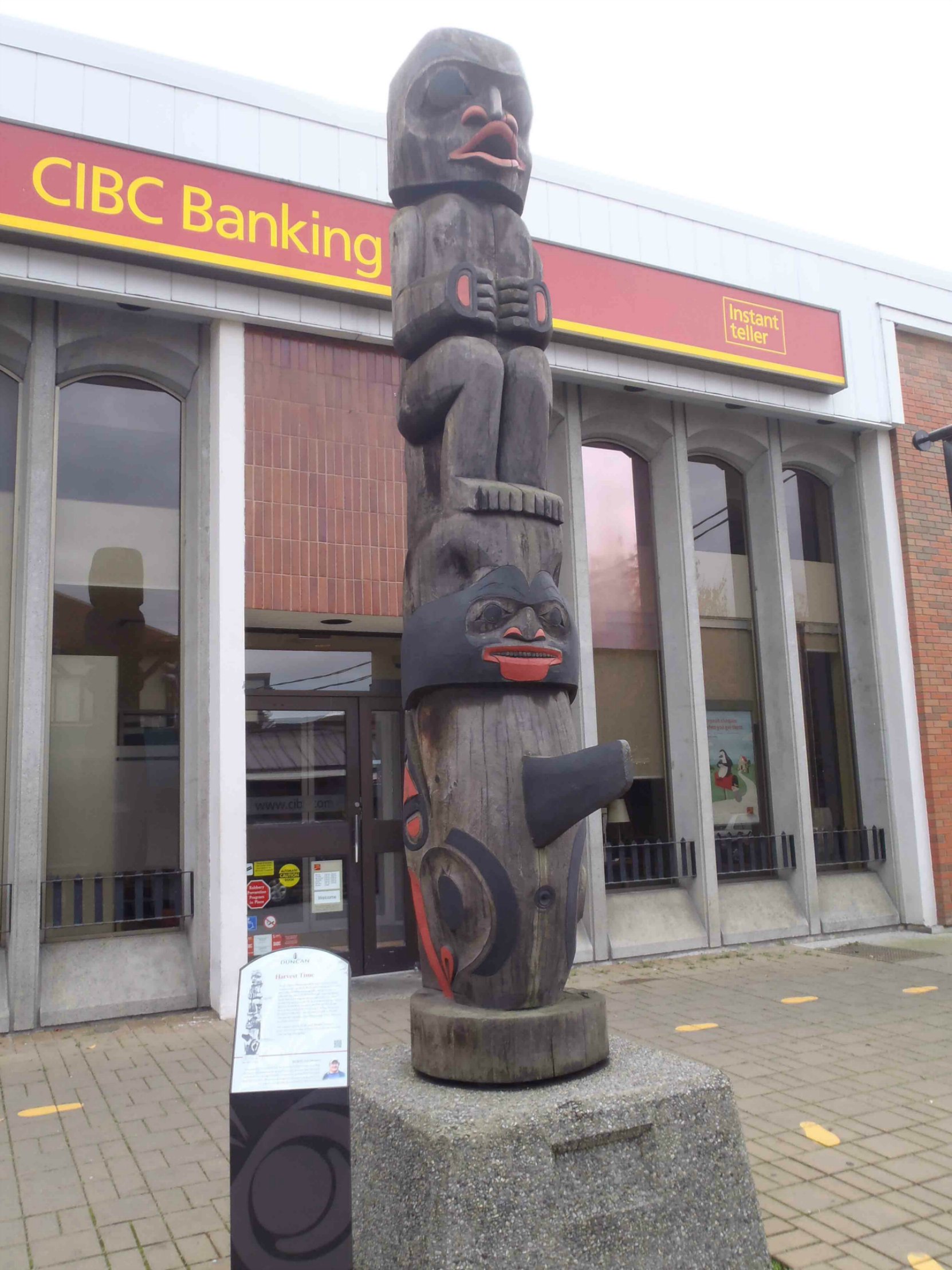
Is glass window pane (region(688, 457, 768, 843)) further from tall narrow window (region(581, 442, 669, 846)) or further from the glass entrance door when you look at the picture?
the glass entrance door

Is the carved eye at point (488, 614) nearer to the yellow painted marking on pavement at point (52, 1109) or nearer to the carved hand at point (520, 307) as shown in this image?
the carved hand at point (520, 307)

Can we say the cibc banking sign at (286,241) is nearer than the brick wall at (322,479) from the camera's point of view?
Yes

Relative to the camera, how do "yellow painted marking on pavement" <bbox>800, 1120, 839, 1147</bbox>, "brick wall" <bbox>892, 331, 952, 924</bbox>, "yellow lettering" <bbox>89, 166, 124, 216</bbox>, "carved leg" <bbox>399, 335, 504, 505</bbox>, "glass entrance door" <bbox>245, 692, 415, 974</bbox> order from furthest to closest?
"brick wall" <bbox>892, 331, 952, 924</bbox> < "glass entrance door" <bbox>245, 692, 415, 974</bbox> < "yellow lettering" <bbox>89, 166, 124, 216</bbox> < "yellow painted marking on pavement" <bbox>800, 1120, 839, 1147</bbox> < "carved leg" <bbox>399, 335, 504, 505</bbox>

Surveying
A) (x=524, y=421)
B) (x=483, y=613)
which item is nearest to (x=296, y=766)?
(x=524, y=421)

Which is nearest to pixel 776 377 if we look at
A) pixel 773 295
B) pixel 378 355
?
pixel 773 295

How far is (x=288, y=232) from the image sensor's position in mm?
7980

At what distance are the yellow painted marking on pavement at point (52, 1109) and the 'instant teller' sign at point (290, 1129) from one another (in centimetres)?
308

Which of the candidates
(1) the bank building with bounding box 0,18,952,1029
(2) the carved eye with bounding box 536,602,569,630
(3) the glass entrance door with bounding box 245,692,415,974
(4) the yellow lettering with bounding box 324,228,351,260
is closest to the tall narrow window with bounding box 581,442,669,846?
(1) the bank building with bounding box 0,18,952,1029

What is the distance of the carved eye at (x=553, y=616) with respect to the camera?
390cm

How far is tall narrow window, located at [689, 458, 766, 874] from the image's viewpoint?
10477 millimetres

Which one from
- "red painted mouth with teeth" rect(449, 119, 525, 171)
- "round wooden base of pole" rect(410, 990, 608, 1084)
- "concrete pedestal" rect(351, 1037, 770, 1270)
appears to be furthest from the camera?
"red painted mouth with teeth" rect(449, 119, 525, 171)

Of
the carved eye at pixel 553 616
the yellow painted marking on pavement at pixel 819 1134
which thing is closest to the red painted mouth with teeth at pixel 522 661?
the carved eye at pixel 553 616

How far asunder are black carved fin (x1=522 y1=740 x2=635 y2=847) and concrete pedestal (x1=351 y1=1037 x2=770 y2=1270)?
893 millimetres

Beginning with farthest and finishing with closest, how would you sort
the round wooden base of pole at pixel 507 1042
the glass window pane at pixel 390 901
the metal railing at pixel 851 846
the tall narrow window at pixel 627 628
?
the metal railing at pixel 851 846 → the tall narrow window at pixel 627 628 → the glass window pane at pixel 390 901 → the round wooden base of pole at pixel 507 1042
